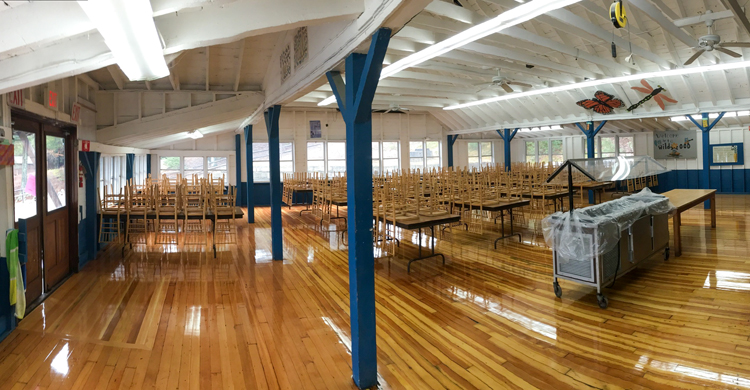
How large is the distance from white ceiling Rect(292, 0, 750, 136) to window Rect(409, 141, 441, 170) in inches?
136

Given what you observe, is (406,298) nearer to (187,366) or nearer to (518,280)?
(518,280)

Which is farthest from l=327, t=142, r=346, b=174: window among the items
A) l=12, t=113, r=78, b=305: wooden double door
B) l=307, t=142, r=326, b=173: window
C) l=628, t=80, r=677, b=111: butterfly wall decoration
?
l=12, t=113, r=78, b=305: wooden double door

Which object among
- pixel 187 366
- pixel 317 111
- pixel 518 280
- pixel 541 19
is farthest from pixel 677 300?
pixel 317 111

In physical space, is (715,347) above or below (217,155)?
below

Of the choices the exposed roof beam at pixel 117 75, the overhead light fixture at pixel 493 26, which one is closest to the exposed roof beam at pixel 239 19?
the overhead light fixture at pixel 493 26

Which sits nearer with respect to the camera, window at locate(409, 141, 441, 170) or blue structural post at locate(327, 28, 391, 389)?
blue structural post at locate(327, 28, 391, 389)

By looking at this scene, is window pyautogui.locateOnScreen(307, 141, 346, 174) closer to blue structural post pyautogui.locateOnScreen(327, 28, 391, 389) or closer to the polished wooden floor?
the polished wooden floor

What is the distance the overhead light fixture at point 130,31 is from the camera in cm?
175

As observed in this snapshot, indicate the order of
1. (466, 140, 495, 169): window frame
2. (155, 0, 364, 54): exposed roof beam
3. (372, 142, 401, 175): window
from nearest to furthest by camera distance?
1. (155, 0, 364, 54): exposed roof beam
2. (372, 142, 401, 175): window
3. (466, 140, 495, 169): window frame

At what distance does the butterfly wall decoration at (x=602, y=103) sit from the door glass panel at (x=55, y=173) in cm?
1362

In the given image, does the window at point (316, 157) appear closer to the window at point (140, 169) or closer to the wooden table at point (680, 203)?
the window at point (140, 169)

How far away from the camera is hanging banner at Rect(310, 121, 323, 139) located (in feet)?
55.7

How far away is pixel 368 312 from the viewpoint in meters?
3.18

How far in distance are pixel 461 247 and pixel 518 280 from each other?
6.63ft
